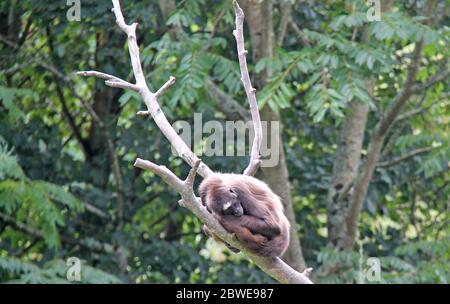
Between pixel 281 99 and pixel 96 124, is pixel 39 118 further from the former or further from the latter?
pixel 281 99

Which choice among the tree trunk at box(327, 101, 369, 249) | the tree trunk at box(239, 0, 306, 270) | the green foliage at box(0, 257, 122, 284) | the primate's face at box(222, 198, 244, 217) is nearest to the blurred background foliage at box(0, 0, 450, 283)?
the green foliage at box(0, 257, 122, 284)

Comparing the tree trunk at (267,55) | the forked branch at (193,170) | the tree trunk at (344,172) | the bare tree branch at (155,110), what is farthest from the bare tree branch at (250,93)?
the tree trunk at (344,172)

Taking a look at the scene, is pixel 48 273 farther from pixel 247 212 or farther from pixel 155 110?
pixel 155 110

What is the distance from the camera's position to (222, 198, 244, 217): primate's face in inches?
186

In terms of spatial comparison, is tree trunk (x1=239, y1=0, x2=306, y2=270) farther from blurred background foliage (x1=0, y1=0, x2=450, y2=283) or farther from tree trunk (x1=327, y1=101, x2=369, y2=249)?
tree trunk (x1=327, y1=101, x2=369, y2=249)

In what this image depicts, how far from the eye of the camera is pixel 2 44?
10.7 m

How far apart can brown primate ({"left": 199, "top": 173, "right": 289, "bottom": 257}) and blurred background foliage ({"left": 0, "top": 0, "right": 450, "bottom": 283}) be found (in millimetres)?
3477

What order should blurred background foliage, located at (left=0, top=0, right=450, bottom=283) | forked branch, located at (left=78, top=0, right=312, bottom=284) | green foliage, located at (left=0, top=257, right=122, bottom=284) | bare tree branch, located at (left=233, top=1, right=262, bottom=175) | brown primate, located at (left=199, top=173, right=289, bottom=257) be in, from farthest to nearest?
blurred background foliage, located at (left=0, top=0, right=450, bottom=283) < green foliage, located at (left=0, top=257, right=122, bottom=284) < bare tree branch, located at (left=233, top=1, right=262, bottom=175) < brown primate, located at (left=199, top=173, right=289, bottom=257) < forked branch, located at (left=78, top=0, right=312, bottom=284)

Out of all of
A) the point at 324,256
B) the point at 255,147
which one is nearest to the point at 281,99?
the point at 324,256

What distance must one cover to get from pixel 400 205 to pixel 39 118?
5.12m

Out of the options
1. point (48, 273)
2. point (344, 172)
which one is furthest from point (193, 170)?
point (344, 172)

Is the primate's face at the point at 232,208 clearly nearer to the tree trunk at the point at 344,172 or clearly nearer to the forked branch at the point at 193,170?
the forked branch at the point at 193,170

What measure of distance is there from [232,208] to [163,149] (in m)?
5.62

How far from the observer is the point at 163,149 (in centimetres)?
1030
